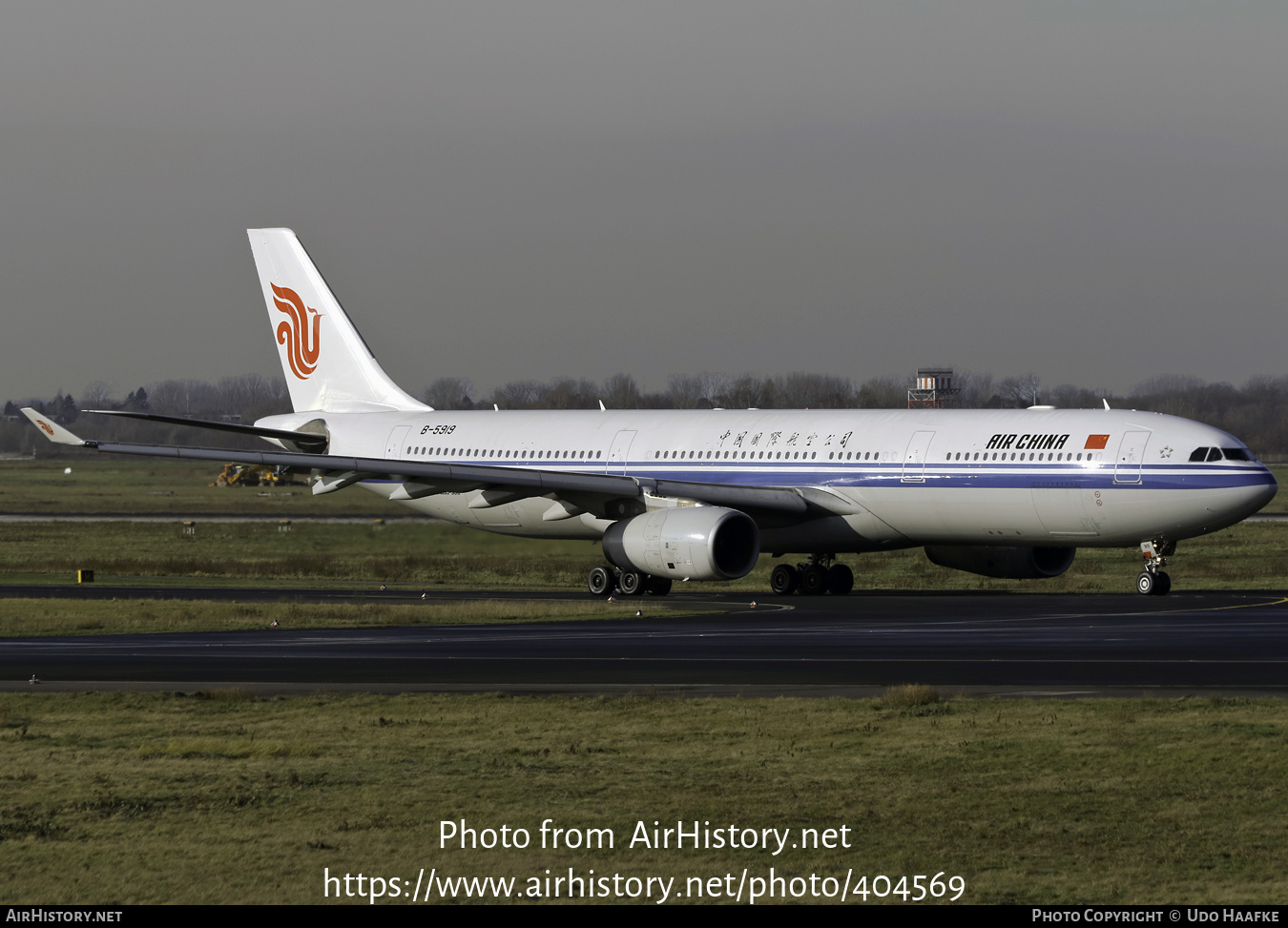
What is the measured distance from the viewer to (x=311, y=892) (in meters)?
11.0

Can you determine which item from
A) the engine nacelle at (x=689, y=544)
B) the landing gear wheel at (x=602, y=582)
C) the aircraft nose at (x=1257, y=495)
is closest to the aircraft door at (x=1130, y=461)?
the aircraft nose at (x=1257, y=495)

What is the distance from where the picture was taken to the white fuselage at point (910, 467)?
37844 millimetres

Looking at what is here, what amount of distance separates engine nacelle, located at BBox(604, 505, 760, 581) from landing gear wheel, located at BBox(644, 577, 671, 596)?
179 centimetres

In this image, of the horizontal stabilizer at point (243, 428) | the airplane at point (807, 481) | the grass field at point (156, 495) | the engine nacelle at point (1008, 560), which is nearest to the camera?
the airplane at point (807, 481)

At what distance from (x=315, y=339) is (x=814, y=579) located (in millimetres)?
18775

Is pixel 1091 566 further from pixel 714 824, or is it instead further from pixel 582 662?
pixel 714 824

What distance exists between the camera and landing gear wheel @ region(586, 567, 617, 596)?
42.4 m

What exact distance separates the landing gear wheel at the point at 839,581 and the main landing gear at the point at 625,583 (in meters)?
4.20

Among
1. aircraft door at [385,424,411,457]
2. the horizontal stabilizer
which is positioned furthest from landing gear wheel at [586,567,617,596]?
the horizontal stabilizer

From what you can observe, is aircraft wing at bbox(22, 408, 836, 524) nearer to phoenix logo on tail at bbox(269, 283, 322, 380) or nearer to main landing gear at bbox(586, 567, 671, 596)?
main landing gear at bbox(586, 567, 671, 596)

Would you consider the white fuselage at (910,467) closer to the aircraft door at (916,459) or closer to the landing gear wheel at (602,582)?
the aircraft door at (916,459)

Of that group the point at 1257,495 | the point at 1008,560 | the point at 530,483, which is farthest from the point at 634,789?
the point at 1008,560

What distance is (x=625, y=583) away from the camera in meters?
42.1

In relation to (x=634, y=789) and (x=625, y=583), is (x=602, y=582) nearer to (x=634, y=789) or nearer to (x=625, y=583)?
(x=625, y=583)
